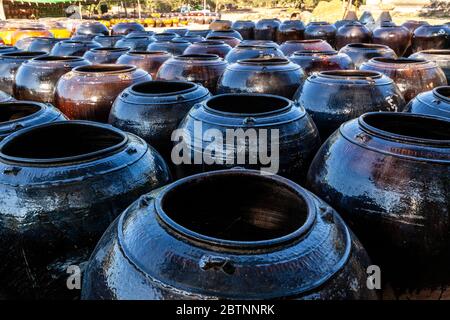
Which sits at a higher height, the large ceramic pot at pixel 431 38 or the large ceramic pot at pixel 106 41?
the large ceramic pot at pixel 106 41

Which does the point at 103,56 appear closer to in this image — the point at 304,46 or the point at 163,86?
the point at 163,86

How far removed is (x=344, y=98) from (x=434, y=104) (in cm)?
115

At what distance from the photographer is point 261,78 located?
687 centimetres

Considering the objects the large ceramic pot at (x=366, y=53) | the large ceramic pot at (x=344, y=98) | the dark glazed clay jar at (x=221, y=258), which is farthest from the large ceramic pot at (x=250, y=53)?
the dark glazed clay jar at (x=221, y=258)

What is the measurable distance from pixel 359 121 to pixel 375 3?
34810mm

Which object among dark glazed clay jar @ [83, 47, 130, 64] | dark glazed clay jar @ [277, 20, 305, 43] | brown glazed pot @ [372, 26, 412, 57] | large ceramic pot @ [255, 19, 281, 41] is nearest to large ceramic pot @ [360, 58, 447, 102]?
dark glazed clay jar @ [83, 47, 130, 64]

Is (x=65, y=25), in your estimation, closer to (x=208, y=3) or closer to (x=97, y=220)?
(x=97, y=220)

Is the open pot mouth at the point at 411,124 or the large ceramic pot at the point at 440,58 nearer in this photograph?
the open pot mouth at the point at 411,124

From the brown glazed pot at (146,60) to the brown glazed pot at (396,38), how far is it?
30.8 ft

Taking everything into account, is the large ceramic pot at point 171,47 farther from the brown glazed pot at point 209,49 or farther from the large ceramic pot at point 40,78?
the large ceramic pot at point 40,78

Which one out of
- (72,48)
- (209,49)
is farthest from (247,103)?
(72,48)

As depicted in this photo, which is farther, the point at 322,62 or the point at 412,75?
the point at 322,62

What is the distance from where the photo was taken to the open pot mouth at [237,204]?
117 inches

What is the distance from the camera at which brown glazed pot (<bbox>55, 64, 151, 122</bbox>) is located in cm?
692
